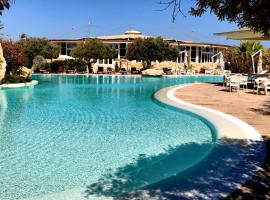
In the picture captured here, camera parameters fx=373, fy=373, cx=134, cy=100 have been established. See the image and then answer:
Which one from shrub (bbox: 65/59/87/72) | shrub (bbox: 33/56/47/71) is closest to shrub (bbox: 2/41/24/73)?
shrub (bbox: 33/56/47/71)

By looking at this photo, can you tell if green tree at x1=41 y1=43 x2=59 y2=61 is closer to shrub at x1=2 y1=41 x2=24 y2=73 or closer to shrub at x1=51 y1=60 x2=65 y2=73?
shrub at x1=51 y1=60 x2=65 y2=73

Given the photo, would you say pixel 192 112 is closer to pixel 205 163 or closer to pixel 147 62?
pixel 205 163

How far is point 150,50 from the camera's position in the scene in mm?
47000

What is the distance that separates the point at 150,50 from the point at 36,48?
14.5 meters

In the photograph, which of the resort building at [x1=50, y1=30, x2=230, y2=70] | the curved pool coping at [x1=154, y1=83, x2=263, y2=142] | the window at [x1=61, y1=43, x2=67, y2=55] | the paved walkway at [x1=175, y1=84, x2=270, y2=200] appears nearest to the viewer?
the paved walkway at [x1=175, y1=84, x2=270, y2=200]

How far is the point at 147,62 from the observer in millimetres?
50000

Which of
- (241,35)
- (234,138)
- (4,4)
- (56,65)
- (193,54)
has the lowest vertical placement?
(234,138)

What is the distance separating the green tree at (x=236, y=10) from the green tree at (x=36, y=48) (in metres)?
45.6

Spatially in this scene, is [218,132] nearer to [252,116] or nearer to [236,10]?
[252,116]

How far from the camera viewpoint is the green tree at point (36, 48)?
156ft

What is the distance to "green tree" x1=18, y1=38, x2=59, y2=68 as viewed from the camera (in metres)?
47.5

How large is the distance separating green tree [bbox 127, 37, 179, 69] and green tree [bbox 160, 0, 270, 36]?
43.9 m

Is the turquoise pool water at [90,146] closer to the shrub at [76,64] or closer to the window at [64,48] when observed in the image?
the shrub at [76,64]

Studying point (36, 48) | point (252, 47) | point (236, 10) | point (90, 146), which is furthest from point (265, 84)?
point (36, 48)
